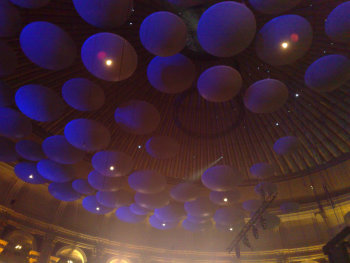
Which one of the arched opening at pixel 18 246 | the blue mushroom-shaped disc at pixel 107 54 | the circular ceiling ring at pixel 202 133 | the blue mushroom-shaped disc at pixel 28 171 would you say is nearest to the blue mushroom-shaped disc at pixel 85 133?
the blue mushroom-shaped disc at pixel 107 54

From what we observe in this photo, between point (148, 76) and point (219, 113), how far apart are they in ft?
9.52

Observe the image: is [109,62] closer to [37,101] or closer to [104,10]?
[104,10]

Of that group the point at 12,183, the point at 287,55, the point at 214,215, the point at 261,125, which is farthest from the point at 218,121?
the point at 12,183

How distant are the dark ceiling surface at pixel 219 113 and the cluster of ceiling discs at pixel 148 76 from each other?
100cm

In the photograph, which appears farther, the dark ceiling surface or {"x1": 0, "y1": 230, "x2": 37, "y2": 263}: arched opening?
{"x1": 0, "y1": 230, "x2": 37, "y2": 263}: arched opening

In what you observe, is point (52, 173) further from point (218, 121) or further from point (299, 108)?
point (299, 108)

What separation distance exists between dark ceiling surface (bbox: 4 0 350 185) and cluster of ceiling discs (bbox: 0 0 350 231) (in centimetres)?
100

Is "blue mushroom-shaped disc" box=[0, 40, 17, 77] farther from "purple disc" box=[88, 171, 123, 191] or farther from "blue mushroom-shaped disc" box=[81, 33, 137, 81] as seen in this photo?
"purple disc" box=[88, 171, 123, 191]

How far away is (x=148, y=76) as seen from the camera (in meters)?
3.98

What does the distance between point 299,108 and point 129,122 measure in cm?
404

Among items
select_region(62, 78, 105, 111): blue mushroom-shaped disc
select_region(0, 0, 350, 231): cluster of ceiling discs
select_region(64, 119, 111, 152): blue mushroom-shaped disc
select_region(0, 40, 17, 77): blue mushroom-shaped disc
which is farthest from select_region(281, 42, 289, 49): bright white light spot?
select_region(0, 40, 17, 77): blue mushroom-shaped disc

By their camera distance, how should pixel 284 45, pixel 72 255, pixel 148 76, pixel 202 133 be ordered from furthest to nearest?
pixel 72 255, pixel 202 133, pixel 148 76, pixel 284 45

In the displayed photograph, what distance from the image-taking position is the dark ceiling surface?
15.8 feet

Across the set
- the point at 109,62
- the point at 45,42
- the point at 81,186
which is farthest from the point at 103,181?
the point at 45,42
